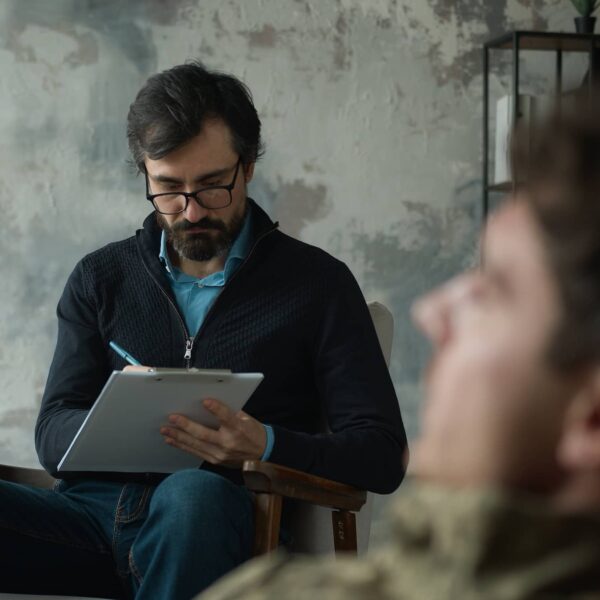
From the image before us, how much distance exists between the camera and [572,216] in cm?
52

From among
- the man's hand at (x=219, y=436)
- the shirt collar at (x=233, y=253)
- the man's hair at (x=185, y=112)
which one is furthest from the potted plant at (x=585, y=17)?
the man's hand at (x=219, y=436)

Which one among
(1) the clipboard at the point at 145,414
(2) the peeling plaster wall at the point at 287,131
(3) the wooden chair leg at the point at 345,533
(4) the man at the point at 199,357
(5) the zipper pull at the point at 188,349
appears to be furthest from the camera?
(2) the peeling plaster wall at the point at 287,131

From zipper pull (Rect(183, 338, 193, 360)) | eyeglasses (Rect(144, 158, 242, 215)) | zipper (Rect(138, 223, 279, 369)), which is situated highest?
eyeglasses (Rect(144, 158, 242, 215))

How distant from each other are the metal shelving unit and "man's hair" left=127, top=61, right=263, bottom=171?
1.49 meters

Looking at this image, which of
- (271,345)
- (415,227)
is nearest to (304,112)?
(415,227)

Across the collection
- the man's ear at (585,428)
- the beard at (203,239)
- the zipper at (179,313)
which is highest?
the man's ear at (585,428)

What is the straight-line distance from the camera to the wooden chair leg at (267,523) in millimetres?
1990

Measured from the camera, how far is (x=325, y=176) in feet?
12.5

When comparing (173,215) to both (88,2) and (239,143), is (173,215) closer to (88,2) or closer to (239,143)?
(239,143)

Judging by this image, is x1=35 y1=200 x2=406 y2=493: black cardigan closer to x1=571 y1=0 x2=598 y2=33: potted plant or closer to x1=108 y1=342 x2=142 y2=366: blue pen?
x1=108 y1=342 x2=142 y2=366: blue pen

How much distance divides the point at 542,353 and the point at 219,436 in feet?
5.01

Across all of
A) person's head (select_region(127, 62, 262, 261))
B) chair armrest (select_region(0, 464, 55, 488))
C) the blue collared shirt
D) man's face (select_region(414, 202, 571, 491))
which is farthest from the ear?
man's face (select_region(414, 202, 571, 491))

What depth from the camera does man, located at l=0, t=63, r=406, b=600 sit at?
2012 millimetres

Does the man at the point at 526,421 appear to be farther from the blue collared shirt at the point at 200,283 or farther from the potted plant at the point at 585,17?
the potted plant at the point at 585,17
